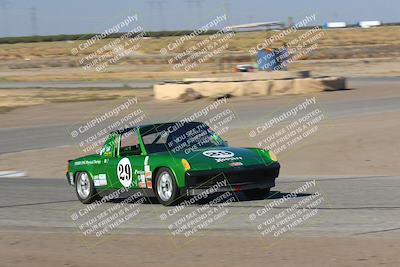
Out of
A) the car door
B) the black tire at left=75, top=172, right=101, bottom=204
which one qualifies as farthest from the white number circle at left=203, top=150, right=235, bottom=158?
the black tire at left=75, top=172, right=101, bottom=204

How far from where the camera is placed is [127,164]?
12305mm

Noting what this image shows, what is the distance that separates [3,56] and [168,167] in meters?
99.5

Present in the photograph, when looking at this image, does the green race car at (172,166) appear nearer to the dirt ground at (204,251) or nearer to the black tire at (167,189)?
the black tire at (167,189)

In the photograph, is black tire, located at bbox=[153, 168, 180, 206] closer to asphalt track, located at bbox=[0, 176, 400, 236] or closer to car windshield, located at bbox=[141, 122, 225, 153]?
asphalt track, located at bbox=[0, 176, 400, 236]

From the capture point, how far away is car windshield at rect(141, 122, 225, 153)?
12172 mm

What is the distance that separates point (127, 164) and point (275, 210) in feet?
8.46

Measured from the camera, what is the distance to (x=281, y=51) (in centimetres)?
4469

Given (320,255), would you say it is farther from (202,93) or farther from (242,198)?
(202,93)

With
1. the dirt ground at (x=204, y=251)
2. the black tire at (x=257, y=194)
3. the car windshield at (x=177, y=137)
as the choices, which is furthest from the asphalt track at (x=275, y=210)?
the car windshield at (x=177, y=137)

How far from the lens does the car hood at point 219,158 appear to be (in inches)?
452

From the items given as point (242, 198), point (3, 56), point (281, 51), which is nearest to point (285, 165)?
point (242, 198)

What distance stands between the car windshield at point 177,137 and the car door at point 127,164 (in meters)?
0.21

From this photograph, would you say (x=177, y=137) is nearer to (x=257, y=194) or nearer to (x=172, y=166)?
(x=172, y=166)

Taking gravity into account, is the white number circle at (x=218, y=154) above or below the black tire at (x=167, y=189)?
above
